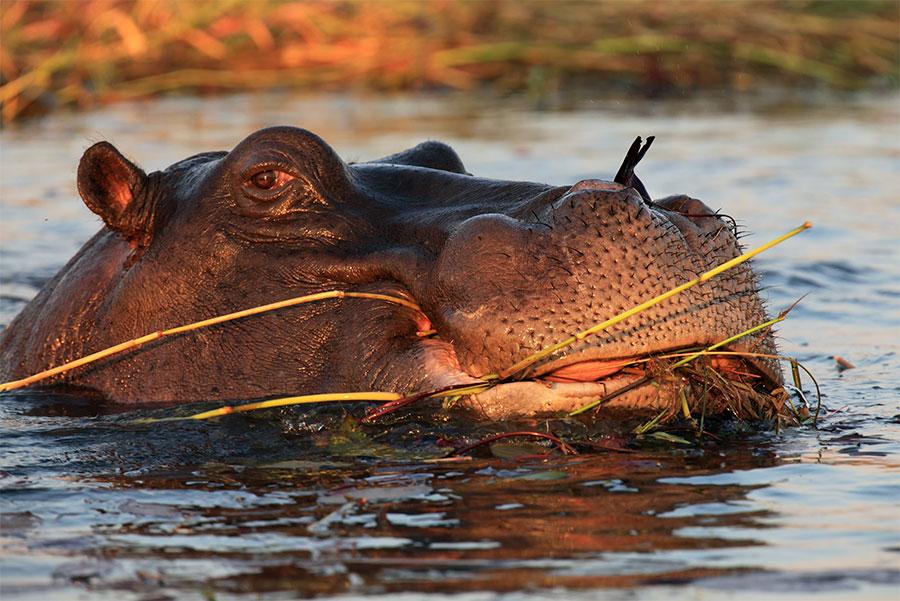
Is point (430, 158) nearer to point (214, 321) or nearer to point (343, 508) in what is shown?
point (214, 321)

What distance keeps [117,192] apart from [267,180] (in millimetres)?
617

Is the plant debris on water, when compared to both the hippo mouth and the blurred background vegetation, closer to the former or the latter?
the hippo mouth

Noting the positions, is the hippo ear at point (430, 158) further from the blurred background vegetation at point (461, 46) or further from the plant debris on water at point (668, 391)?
the blurred background vegetation at point (461, 46)

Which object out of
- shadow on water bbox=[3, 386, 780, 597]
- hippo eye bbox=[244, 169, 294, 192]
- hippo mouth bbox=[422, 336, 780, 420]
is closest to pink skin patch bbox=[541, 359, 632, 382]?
hippo mouth bbox=[422, 336, 780, 420]

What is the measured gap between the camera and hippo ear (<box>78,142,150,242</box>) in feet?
18.4

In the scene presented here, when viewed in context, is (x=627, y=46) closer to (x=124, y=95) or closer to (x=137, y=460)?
(x=124, y=95)

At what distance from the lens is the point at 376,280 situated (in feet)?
16.9

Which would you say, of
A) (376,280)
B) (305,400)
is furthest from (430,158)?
(305,400)

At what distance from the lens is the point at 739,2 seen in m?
19.5

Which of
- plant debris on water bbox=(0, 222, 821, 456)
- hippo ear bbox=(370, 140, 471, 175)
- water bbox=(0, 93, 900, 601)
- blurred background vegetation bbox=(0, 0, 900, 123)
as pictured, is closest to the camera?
water bbox=(0, 93, 900, 601)

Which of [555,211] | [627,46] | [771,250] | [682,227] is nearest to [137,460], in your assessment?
[555,211]

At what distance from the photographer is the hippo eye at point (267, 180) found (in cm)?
541

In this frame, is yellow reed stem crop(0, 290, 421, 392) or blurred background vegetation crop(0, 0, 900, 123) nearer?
yellow reed stem crop(0, 290, 421, 392)

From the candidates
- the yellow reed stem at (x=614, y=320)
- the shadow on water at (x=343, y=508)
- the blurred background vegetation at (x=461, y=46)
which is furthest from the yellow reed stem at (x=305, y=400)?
the blurred background vegetation at (x=461, y=46)
